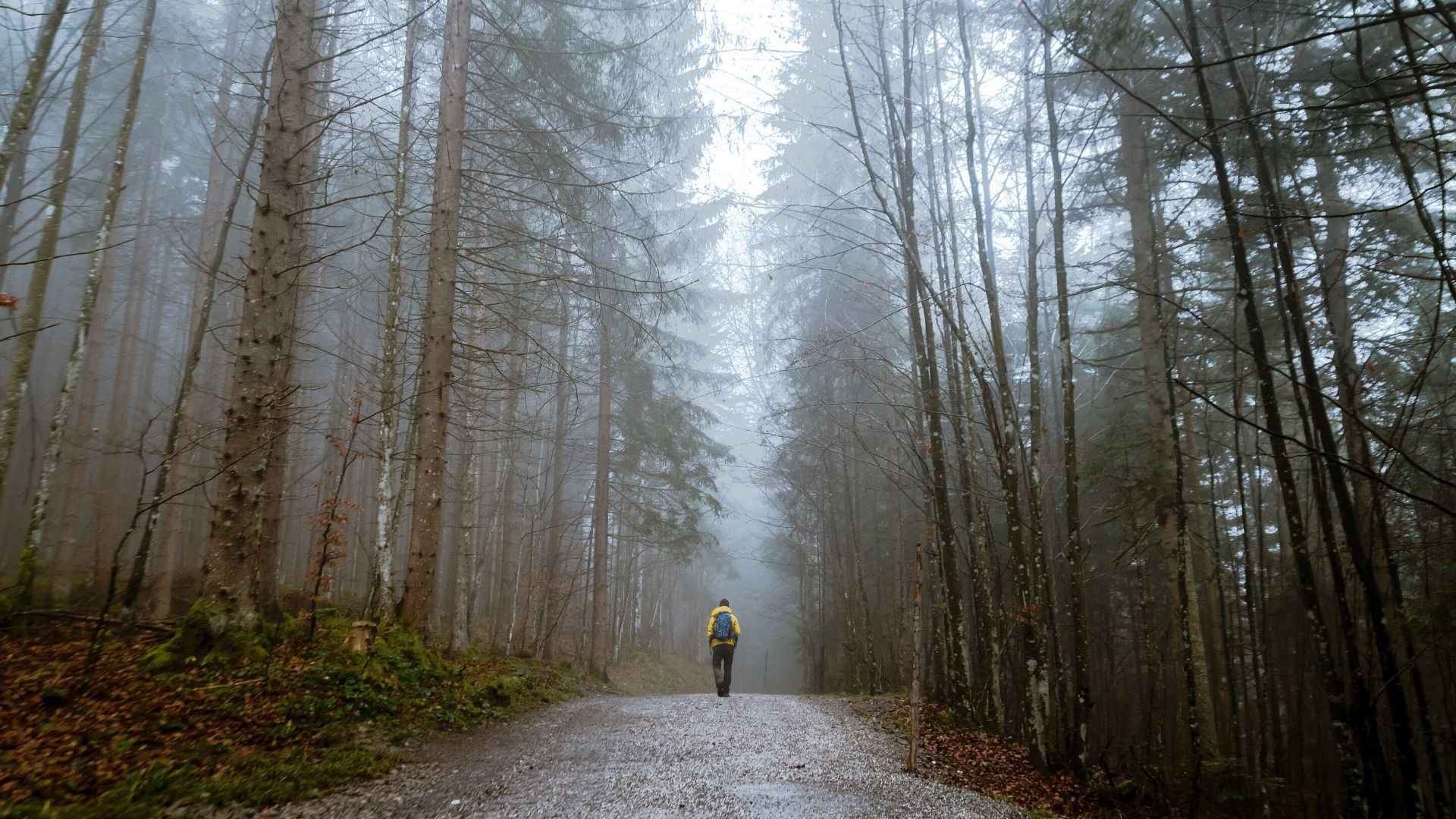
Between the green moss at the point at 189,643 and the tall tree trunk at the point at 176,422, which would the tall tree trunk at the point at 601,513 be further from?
the green moss at the point at 189,643

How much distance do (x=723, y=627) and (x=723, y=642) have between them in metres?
0.27

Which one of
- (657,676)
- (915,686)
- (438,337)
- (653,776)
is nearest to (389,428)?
(438,337)

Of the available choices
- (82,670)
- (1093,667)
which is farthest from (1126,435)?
(82,670)

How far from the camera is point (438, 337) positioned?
872 cm

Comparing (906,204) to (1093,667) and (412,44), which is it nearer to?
(412,44)

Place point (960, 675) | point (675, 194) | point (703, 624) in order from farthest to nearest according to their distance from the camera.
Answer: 1. point (703, 624)
2. point (675, 194)
3. point (960, 675)

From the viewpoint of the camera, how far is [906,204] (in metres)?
8.95

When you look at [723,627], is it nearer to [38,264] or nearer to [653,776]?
[653,776]

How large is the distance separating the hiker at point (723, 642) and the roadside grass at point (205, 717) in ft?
19.9

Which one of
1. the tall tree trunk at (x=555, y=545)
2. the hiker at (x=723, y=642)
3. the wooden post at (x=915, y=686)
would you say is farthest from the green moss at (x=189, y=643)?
the hiker at (x=723, y=642)

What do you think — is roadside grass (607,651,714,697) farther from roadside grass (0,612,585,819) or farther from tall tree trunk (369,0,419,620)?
roadside grass (0,612,585,819)

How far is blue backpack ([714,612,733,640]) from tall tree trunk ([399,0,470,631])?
236 inches

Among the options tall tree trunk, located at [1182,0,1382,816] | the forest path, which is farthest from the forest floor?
tall tree trunk, located at [1182,0,1382,816]

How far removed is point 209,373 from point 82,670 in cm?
1522
